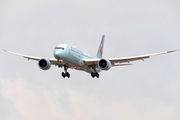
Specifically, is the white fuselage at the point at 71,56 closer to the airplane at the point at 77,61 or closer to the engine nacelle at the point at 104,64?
the airplane at the point at 77,61

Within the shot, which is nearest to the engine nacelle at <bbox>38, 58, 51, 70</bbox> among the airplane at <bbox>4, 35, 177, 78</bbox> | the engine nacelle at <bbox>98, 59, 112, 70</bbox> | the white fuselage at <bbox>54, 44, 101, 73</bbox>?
the airplane at <bbox>4, 35, 177, 78</bbox>

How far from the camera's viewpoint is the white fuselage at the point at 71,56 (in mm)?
50219

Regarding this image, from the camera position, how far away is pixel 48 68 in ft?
180

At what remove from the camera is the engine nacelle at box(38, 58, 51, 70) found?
180ft

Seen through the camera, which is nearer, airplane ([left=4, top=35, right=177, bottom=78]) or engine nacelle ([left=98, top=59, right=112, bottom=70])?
airplane ([left=4, top=35, right=177, bottom=78])

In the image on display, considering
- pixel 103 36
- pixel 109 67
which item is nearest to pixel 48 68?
pixel 109 67

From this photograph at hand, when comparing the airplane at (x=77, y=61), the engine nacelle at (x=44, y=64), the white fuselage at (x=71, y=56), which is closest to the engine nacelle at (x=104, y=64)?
the airplane at (x=77, y=61)

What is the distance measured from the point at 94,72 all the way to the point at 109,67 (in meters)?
5.19

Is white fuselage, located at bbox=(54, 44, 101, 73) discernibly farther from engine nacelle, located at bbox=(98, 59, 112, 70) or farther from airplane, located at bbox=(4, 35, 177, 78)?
engine nacelle, located at bbox=(98, 59, 112, 70)

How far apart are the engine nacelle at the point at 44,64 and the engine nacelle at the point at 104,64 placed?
316 inches

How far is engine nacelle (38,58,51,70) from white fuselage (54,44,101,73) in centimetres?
316

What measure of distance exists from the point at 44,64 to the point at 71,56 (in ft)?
19.4

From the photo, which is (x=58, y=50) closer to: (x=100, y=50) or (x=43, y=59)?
(x=43, y=59)

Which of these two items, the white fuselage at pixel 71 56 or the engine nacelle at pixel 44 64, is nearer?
the white fuselage at pixel 71 56
